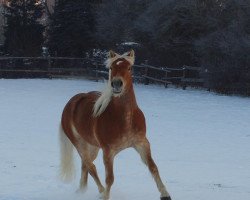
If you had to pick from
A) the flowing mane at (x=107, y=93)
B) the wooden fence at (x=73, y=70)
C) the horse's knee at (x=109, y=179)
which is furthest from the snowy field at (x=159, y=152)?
the wooden fence at (x=73, y=70)

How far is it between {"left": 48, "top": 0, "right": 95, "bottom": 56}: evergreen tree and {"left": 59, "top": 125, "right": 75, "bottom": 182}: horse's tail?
22588 millimetres

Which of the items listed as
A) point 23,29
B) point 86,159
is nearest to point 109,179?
point 86,159

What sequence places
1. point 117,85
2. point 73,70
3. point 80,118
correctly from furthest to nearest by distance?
1. point 73,70
2. point 80,118
3. point 117,85

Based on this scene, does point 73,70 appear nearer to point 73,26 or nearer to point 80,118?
point 73,26

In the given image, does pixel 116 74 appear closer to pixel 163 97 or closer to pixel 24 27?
pixel 163 97

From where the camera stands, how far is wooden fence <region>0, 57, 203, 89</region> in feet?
76.0

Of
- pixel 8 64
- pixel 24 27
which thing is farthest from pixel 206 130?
pixel 24 27

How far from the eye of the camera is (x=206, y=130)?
11.2 meters

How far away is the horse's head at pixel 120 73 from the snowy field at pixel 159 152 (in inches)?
36.9

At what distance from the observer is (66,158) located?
230 inches

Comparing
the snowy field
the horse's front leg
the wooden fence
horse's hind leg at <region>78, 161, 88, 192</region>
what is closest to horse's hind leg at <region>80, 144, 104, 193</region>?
horse's hind leg at <region>78, 161, 88, 192</region>

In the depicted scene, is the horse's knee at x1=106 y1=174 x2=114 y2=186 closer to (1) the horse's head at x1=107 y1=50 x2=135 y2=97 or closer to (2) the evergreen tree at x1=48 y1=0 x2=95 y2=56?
(1) the horse's head at x1=107 y1=50 x2=135 y2=97

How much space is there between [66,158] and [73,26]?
23.5m

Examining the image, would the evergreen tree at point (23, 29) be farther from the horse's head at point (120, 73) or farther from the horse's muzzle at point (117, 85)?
the horse's muzzle at point (117, 85)
